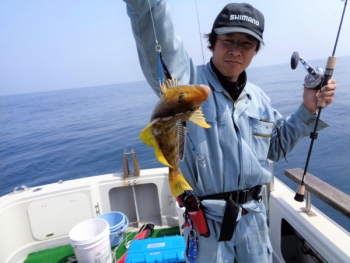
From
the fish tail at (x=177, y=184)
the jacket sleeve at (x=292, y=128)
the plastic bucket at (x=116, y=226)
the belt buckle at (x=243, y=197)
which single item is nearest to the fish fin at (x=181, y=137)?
the fish tail at (x=177, y=184)

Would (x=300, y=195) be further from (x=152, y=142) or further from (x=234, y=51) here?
(x=152, y=142)

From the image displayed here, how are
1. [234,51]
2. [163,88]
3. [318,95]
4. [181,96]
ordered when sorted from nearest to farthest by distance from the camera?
[181,96] → [163,88] → [234,51] → [318,95]

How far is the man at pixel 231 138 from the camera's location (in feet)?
7.16

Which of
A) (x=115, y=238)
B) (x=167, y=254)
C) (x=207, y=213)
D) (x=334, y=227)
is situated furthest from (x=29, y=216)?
(x=334, y=227)

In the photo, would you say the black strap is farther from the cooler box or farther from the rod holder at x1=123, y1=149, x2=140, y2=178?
the rod holder at x1=123, y1=149, x2=140, y2=178

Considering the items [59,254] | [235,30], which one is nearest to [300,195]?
[235,30]

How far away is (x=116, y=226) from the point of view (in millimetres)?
4738

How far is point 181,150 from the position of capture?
179 centimetres

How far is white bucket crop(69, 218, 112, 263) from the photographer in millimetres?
3941

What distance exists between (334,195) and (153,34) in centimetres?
273

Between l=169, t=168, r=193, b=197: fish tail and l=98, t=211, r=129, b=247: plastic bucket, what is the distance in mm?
3492

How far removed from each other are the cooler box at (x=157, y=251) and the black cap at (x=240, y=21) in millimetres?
3506

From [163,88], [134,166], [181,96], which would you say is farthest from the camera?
[134,166]

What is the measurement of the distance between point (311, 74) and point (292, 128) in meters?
0.59
